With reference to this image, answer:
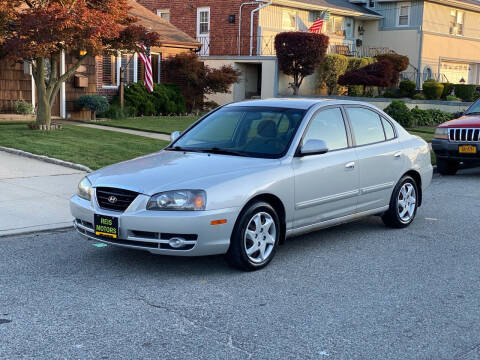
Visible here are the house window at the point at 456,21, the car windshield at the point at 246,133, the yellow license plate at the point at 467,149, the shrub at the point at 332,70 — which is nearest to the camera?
the car windshield at the point at 246,133

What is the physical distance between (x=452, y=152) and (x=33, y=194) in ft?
25.8

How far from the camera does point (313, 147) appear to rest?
6512 millimetres

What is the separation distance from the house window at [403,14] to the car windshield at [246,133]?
3369 cm

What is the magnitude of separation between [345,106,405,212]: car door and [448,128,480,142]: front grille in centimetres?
500

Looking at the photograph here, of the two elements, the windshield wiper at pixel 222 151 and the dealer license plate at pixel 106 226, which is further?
the windshield wiper at pixel 222 151

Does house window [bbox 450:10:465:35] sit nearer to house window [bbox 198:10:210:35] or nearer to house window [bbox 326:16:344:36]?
house window [bbox 326:16:344:36]

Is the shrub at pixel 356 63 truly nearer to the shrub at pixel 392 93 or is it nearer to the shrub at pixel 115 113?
the shrub at pixel 392 93

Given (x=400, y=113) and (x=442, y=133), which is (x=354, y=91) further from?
(x=442, y=133)

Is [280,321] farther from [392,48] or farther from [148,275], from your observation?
[392,48]

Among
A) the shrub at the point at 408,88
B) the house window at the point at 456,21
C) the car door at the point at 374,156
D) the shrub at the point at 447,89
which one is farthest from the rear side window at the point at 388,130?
the house window at the point at 456,21

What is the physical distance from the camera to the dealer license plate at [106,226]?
574cm

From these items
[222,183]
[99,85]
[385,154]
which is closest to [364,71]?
[99,85]

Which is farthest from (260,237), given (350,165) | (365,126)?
(365,126)

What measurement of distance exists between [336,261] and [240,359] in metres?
2.62
